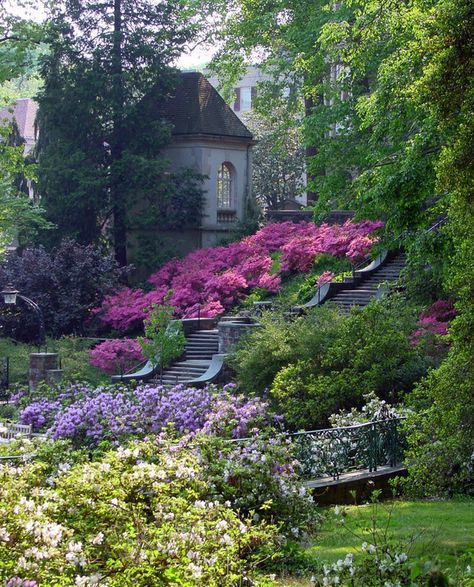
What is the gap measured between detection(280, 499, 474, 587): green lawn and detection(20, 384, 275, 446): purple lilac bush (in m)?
2.73

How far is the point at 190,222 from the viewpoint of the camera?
A: 1577 inches

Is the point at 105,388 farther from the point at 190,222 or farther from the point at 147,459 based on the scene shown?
the point at 190,222

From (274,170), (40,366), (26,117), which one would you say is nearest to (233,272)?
(40,366)

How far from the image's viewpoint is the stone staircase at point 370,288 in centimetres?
2944

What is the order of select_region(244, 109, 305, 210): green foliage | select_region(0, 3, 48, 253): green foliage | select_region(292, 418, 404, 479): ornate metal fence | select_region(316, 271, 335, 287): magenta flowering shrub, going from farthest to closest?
select_region(244, 109, 305, 210): green foliage → select_region(0, 3, 48, 253): green foliage → select_region(316, 271, 335, 287): magenta flowering shrub → select_region(292, 418, 404, 479): ornate metal fence

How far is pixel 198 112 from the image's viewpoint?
41.4 meters

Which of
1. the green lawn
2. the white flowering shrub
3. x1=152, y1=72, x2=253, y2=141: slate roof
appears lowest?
the green lawn

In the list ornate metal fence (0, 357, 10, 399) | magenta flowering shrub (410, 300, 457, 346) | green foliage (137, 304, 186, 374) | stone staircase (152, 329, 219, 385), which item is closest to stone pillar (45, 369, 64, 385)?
ornate metal fence (0, 357, 10, 399)

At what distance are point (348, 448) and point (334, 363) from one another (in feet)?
15.2

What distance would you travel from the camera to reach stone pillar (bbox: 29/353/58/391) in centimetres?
2708

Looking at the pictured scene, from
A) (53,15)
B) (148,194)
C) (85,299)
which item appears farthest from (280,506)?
(53,15)

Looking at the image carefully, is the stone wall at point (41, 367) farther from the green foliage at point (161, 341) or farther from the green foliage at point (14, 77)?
the green foliage at point (14, 77)

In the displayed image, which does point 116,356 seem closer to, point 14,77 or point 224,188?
point 14,77

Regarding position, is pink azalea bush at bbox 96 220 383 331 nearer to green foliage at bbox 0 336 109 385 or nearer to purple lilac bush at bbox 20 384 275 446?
green foliage at bbox 0 336 109 385
